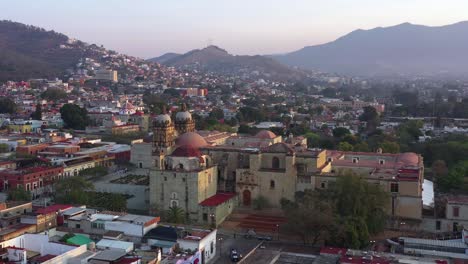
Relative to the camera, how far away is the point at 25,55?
540ft

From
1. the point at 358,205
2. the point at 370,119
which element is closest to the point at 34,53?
the point at 370,119

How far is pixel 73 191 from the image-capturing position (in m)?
30.3

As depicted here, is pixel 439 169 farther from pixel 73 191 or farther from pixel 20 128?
pixel 20 128

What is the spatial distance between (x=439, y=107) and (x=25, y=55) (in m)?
126

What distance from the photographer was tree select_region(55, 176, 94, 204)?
97.8 ft

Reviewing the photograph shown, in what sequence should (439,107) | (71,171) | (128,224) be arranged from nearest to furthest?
1. (128,224)
2. (71,171)
3. (439,107)

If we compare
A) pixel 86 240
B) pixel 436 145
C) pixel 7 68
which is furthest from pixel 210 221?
pixel 7 68

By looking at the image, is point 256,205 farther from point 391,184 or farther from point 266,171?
point 391,184

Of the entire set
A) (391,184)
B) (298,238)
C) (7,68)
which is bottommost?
(298,238)

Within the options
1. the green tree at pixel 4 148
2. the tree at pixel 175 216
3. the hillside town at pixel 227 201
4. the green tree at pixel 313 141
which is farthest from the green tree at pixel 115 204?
the green tree at pixel 313 141

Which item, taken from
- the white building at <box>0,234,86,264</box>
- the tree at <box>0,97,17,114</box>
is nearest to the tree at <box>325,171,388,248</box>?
the white building at <box>0,234,86,264</box>

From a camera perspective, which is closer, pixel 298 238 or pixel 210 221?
pixel 298 238

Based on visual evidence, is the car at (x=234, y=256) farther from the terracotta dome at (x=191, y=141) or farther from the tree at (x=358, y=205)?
the terracotta dome at (x=191, y=141)

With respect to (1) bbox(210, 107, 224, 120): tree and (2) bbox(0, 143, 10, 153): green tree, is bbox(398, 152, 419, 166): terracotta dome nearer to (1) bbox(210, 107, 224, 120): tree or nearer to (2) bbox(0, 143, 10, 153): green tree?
(2) bbox(0, 143, 10, 153): green tree
